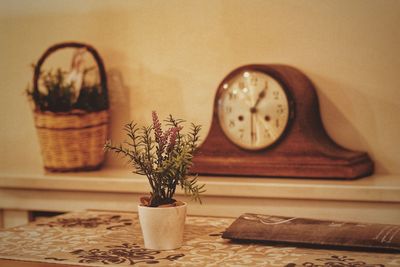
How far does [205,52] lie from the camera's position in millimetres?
2615

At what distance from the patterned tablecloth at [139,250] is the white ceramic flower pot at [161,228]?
2cm

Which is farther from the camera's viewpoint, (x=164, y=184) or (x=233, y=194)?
(x=233, y=194)

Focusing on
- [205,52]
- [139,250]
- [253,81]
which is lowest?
[139,250]

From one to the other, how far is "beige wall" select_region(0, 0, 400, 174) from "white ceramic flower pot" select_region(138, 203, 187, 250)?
115 cm

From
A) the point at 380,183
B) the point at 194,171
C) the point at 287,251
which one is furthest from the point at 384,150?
the point at 287,251

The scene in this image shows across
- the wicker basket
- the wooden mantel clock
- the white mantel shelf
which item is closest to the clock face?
the wooden mantel clock

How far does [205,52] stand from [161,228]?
1.32 metres

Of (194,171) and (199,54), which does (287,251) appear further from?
(199,54)

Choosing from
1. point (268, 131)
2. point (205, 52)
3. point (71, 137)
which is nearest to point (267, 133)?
point (268, 131)

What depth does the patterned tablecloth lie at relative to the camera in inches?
50.5

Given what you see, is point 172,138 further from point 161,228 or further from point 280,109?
point 280,109

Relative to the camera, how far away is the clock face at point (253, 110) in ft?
7.58

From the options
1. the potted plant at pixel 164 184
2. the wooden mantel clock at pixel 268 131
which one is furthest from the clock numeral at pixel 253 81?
the potted plant at pixel 164 184

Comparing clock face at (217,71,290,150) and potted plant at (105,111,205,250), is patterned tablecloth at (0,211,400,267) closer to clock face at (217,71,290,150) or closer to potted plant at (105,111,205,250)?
potted plant at (105,111,205,250)
